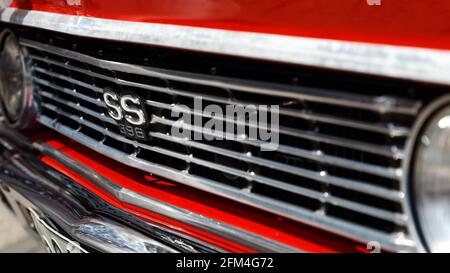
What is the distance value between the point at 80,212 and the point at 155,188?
28cm

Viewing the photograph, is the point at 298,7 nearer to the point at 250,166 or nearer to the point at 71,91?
the point at 250,166

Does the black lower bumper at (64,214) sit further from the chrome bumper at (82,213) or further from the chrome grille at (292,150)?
the chrome grille at (292,150)

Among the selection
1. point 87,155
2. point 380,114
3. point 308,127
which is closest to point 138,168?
point 87,155

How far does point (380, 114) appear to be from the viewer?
119cm

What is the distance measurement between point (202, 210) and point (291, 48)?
2.21 ft

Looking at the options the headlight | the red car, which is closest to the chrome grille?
the red car

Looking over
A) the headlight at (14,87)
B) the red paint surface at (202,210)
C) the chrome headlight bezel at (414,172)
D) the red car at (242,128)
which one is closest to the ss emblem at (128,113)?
the red car at (242,128)

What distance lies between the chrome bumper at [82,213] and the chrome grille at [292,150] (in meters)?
0.11

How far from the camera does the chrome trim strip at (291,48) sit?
1.07 meters

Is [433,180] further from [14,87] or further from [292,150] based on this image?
[14,87]

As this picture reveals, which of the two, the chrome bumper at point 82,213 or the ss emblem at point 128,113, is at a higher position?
the ss emblem at point 128,113

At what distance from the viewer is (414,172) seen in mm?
1188

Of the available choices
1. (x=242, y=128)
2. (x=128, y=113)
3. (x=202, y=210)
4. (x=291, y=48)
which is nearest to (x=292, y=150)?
(x=242, y=128)

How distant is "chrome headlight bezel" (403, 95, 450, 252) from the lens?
1.12 meters
